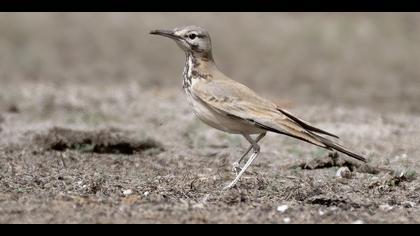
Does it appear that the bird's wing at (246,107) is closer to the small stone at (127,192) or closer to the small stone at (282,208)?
the small stone at (282,208)

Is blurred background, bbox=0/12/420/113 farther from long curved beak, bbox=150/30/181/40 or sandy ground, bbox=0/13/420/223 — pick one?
long curved beak, bbox=150/30/181/40

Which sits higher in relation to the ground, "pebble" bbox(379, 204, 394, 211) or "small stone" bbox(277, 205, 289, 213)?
"pebble" bbox(379, 204, 394, 211)

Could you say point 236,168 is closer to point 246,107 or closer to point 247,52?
point 246,107

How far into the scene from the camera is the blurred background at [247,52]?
1630cm

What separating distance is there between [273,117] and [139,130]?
13.7 feet

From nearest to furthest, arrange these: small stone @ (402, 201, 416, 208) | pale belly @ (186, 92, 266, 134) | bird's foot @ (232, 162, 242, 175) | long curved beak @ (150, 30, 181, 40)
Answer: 1. small stone @ (402, 201, 416, 208)
2. pale belly @ (186, 92, 266, 134)
3. bird's foot @ (232, 162, 242, 175)
4. long curved beak @ (150, 30, 181, 40)

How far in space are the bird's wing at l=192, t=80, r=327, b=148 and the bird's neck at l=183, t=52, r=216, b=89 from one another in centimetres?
14

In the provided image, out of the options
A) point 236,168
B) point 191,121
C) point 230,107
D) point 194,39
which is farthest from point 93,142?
point 230,107

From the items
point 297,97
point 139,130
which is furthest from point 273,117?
point 297,97

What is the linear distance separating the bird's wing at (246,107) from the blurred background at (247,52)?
710 cm

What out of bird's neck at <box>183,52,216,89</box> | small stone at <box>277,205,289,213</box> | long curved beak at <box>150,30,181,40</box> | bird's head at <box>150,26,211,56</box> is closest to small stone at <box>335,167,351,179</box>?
bird's neck at <box>183,52,216,89</box>

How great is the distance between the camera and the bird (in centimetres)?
738

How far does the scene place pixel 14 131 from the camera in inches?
440
